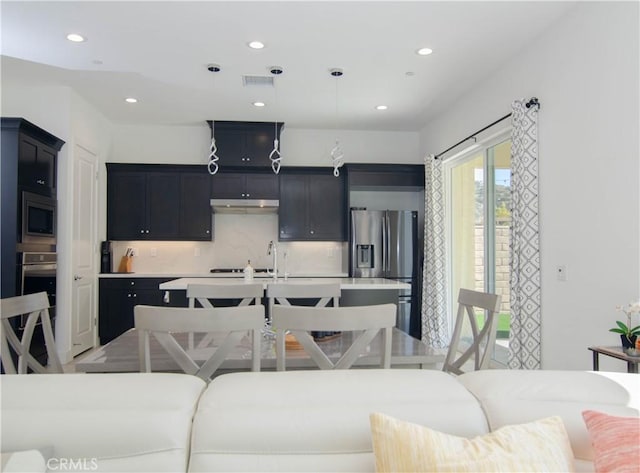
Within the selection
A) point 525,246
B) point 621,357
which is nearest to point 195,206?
point 525,246

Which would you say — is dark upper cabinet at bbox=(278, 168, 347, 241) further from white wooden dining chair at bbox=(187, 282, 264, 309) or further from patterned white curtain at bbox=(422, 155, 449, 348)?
white wooden dining chair at bbox=(187, 282, 264, 309)

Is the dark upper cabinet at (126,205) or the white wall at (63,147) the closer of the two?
the white wall at (63,147)

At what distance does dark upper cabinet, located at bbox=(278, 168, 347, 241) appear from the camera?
5.79 m

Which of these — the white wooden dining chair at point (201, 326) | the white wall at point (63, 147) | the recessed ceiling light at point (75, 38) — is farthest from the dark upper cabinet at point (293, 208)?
the white wooden dining chair at point (201, 326)

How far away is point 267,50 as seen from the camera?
3.60 meters

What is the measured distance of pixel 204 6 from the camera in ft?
9.62

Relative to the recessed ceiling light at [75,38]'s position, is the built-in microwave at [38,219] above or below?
below

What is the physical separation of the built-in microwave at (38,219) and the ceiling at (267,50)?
1.21 meters

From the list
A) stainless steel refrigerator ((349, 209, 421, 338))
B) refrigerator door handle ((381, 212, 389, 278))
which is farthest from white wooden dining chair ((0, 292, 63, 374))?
refrigerator door handle ((381, 212, 389, 278))

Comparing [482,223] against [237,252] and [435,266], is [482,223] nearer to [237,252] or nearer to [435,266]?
[435,266]

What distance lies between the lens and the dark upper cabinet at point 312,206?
19.0 ft

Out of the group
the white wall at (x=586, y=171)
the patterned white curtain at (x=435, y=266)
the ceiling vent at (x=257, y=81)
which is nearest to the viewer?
the white wall at (x=586, y=171)

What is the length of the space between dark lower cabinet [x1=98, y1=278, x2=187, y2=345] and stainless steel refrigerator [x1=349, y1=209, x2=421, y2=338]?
2.44m

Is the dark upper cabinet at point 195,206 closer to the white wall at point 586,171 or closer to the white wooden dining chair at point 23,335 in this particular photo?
the white wooden dining chair at point 23,335
